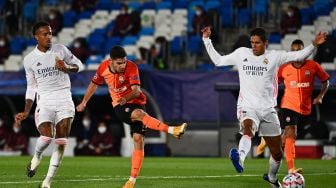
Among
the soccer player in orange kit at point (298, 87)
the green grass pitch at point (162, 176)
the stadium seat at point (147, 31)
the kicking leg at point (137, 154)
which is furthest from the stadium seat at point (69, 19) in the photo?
the kicking leg at point (137, 154)

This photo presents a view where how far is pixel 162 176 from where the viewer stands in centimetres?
1662

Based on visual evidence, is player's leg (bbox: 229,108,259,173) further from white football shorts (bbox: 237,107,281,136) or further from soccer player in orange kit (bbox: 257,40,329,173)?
soccer player in orange kit (bbox: 257,40,329,173)

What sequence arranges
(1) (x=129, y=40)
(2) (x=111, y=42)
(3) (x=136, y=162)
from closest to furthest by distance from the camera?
(3) (x=136, y=162) < (1) (x=129, y=40) < (2) (x=111, y=42)

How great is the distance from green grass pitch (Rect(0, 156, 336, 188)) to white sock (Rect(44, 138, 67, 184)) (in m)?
0.85

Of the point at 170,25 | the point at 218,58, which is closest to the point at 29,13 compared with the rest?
the point at 170,25

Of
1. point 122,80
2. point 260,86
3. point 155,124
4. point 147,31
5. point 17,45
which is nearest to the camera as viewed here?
point 155,124

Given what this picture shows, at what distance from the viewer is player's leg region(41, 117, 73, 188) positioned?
1305 cm

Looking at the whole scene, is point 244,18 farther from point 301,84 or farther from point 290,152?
point 290,152

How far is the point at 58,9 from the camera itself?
117 ft

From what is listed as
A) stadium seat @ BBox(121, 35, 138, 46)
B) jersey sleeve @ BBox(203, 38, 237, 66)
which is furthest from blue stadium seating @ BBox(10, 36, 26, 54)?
jersey sleeve @ BBox(203, 38, 237, 66)

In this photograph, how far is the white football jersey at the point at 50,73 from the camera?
45.0ft

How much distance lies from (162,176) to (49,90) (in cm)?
370

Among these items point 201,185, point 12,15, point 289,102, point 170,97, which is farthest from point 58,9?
point 201,185

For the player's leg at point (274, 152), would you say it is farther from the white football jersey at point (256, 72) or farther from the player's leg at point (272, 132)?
the white football jersey at point (256, 72)
